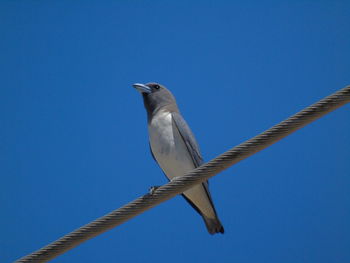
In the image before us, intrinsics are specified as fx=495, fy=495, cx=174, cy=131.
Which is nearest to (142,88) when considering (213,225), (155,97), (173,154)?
(155,97)

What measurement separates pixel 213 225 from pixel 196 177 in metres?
2.84

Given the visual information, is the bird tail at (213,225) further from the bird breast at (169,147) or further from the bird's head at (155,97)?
the bird's head at (155,97)

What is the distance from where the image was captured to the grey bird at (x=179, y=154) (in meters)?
6.69

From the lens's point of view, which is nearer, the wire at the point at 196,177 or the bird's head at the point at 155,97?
the wire at the point at 196,177

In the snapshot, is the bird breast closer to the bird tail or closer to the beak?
the bird tail

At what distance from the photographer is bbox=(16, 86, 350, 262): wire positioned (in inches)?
135

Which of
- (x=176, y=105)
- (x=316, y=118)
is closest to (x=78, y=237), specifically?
(x=316, y=118)

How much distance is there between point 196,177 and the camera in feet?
13.2

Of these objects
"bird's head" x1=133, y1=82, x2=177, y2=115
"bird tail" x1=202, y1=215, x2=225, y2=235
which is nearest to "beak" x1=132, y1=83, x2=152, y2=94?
"bird's head" x1=133, y1=82, x2=177, y2=115

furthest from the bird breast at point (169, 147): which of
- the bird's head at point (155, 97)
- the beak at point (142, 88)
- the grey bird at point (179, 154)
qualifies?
the beak at point (142, 88)

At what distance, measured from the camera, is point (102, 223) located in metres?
4.08

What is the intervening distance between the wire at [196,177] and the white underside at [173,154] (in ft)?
8.07

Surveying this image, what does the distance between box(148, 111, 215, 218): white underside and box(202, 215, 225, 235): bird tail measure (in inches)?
2.1

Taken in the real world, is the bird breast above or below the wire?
above
